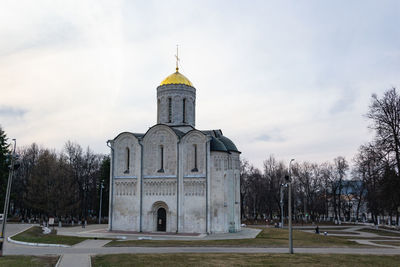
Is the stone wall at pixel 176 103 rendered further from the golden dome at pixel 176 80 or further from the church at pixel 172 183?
the church at pixel 172 183

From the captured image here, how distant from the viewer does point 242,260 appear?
683 inches

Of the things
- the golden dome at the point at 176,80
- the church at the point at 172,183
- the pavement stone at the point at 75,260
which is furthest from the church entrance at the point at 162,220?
the pavement stone at the point at 75,260

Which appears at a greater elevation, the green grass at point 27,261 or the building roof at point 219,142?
the building roof at point 219,142

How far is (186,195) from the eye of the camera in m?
35.9

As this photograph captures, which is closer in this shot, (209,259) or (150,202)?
(209,259)

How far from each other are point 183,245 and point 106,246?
5033mm

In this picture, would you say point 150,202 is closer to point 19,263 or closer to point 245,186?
point 19,263

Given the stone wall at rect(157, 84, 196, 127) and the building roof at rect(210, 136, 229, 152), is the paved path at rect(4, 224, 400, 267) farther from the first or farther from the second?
the stone wall at rect(157, 84, 196, 127)

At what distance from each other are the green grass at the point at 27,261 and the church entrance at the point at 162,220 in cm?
1940

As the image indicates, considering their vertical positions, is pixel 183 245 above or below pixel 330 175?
below

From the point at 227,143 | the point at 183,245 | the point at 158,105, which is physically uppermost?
the point at 158,105

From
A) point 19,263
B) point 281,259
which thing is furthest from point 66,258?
point 281,259

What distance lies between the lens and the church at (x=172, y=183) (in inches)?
1399

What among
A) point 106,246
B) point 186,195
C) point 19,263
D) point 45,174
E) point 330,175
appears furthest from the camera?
point 330,175
